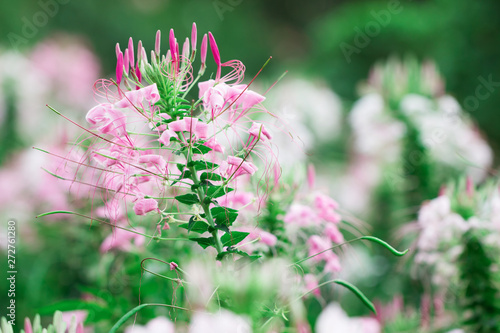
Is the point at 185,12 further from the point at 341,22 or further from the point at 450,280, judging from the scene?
the point at 450,280

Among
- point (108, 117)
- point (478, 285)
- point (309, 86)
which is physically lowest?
point (478, 285)

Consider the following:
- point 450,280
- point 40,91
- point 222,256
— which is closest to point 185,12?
point 40,91

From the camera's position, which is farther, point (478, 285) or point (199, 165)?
point (478, 285)

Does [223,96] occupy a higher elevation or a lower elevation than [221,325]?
higher

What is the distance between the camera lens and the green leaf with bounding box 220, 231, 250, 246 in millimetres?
381

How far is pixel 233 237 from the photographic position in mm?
383

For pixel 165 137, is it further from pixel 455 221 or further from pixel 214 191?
pixel 455 221

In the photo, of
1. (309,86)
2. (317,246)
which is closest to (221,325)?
(317,246)

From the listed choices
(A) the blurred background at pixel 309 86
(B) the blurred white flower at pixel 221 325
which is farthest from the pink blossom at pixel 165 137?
(A) the blurred background at pixel 309 86

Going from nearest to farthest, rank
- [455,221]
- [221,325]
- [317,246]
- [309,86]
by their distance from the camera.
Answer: [221,325] < [317,246] < [455,221] < [309,86]

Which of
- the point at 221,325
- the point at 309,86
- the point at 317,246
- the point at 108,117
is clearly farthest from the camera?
the point at 309,86

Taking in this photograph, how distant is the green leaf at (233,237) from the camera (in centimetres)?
38

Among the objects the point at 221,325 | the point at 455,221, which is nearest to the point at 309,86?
the point at 455,221

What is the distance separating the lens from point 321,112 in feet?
5.48
